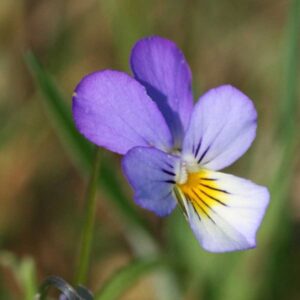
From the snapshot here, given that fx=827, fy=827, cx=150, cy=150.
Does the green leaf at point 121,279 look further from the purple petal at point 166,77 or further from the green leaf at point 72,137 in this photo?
the purple petal at point 166,77

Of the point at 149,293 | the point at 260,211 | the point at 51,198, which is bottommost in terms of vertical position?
the point at 149,293

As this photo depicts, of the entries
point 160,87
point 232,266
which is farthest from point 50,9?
point 160,87

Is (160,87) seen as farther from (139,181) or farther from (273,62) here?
(273,62)

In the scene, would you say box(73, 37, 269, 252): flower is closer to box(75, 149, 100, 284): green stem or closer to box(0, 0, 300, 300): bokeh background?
box(75, 149, 100, 284): green stem

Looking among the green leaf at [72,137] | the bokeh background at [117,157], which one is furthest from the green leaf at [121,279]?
the green leaf at [72,137]

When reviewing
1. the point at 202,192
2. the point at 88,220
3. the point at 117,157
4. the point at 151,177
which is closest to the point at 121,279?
the point at 88,220

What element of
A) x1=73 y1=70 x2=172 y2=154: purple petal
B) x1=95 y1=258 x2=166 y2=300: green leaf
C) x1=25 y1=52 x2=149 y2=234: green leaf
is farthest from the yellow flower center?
x1=25 y1=52 x2=149 y2=234: green leaf
